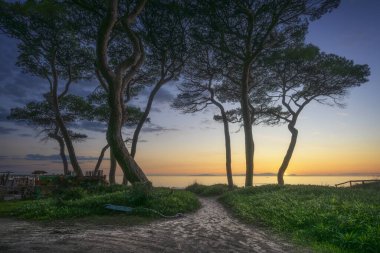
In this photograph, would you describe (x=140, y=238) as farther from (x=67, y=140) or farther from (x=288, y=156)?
(x=288, y=156)

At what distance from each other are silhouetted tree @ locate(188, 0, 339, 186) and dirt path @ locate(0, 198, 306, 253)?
11695mm

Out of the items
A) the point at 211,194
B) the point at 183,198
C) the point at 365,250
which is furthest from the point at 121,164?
the point at 365,250

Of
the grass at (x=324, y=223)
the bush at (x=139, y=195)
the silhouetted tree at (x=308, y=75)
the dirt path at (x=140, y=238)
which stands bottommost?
the dirt path at (x=140, y=238)

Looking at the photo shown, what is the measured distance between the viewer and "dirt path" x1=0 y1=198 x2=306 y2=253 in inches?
225

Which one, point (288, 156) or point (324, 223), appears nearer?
point (324, 223)

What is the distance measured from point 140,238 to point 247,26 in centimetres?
1672

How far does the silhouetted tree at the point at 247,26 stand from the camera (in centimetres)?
1861

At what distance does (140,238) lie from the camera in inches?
258

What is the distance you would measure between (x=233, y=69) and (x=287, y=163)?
826cm

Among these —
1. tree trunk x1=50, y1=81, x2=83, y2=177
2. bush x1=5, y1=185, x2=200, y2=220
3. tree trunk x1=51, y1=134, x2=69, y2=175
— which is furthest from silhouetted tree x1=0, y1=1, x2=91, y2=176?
bush x1=5, y1=185, x2=200, y2=220

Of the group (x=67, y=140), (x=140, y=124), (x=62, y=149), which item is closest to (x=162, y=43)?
(x=140, y=124)

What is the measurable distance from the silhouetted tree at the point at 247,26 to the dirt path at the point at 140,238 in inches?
460

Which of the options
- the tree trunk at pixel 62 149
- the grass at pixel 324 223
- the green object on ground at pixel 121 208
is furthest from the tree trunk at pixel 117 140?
the tree trunk at pixel 62 149

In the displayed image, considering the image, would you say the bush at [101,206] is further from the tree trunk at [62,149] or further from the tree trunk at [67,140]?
the tree trunk at [62,149]
